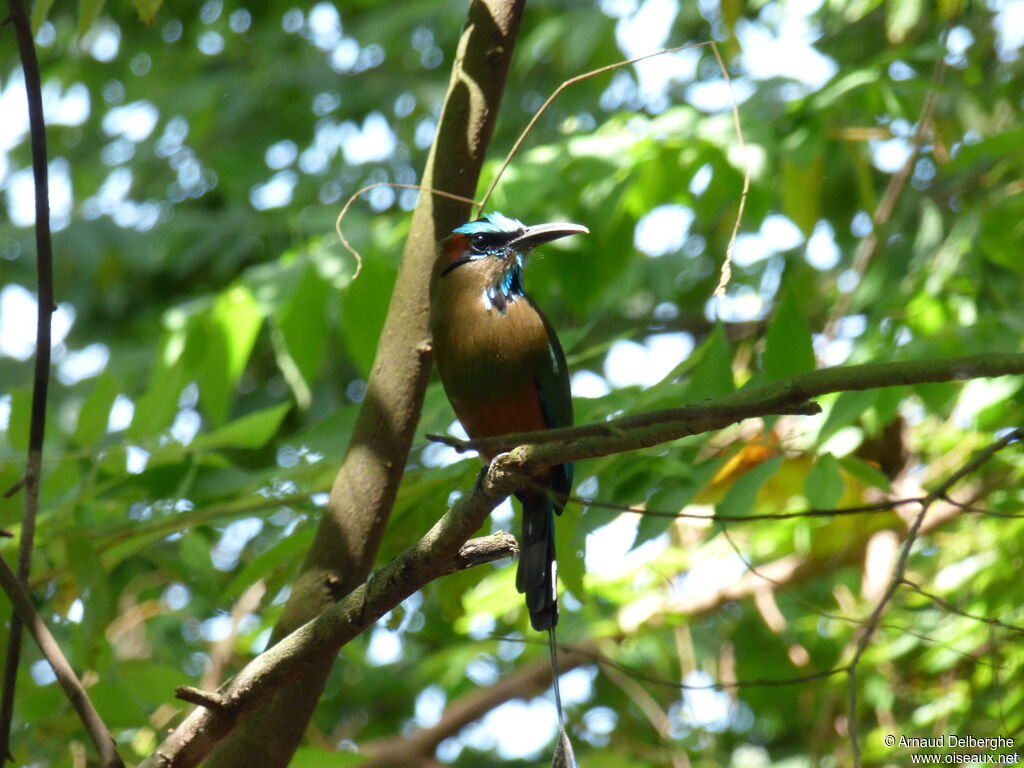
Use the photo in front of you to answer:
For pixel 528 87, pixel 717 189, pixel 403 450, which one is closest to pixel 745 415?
pixel 403 450

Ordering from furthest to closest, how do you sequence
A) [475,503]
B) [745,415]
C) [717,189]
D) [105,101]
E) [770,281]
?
[105,101] < [770,281] < [717,189] < [475,503] < [745,415]

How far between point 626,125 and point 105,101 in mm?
5415

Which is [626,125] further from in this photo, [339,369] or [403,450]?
[339,369]

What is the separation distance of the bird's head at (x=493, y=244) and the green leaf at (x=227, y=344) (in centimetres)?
79

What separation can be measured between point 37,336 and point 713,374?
1.56 metres

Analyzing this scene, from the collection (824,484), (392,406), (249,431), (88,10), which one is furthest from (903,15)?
(88,10)

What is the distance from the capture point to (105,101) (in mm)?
7910

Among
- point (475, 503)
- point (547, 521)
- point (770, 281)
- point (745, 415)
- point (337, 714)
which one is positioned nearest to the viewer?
point (745, 415)

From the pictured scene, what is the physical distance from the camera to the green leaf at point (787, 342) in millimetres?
2559

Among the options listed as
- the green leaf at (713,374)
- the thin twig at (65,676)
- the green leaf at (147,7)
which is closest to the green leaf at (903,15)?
the green leaf at (713,374)

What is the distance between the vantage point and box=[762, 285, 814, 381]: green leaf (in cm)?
256

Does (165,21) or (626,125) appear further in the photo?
(165,21)

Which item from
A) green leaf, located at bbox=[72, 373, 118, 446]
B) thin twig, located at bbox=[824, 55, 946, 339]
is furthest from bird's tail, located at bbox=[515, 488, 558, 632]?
thin twig, located at bbox=[824, 55, 946, 339]

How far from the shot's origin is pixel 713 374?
2.57m
